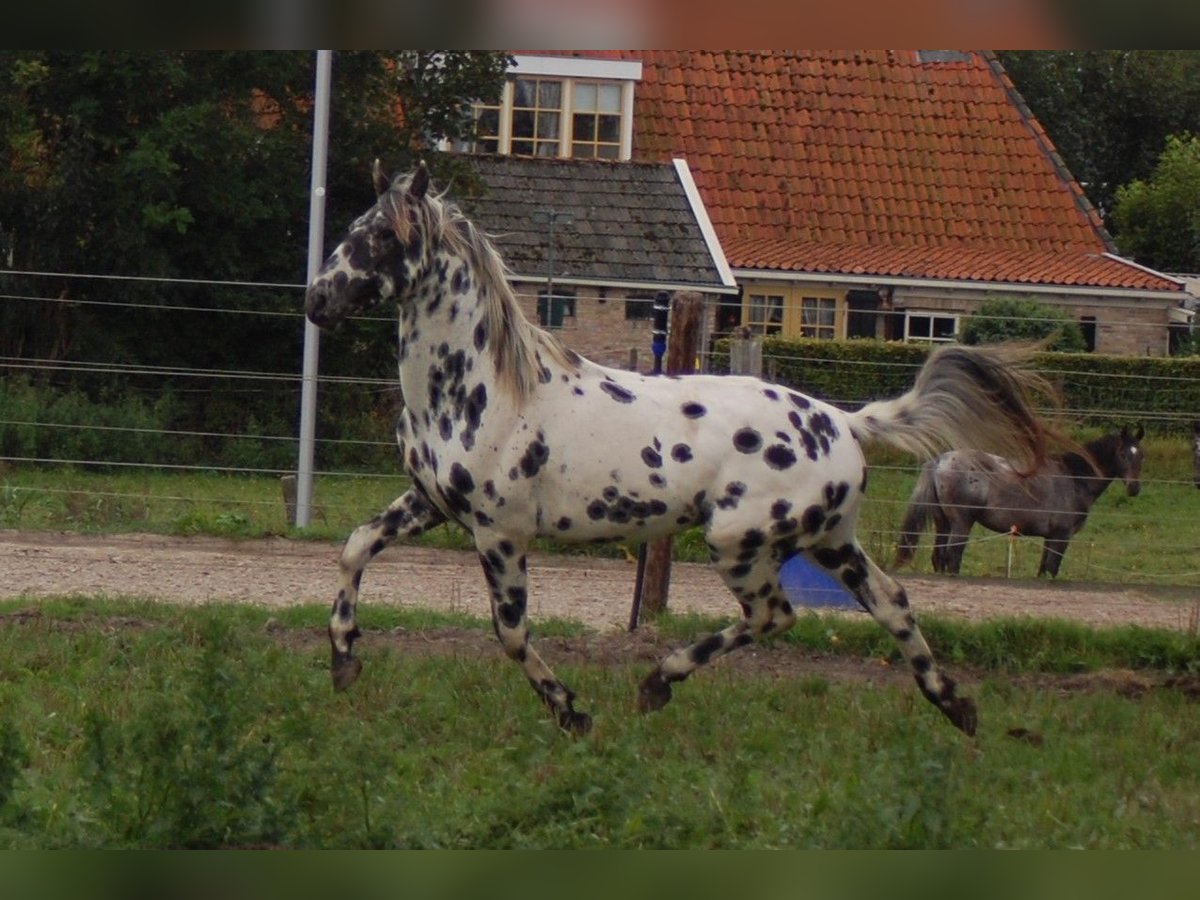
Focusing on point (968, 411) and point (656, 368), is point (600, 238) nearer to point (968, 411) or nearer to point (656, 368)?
point (656, 368)

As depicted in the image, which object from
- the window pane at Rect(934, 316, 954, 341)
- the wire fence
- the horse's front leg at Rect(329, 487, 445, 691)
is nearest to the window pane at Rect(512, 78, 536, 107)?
the window pane at Rect(934, 316, 954, 341)

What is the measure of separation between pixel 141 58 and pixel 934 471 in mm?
10696

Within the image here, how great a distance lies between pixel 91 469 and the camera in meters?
17.8

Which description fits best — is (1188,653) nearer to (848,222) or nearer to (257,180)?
(257,180)

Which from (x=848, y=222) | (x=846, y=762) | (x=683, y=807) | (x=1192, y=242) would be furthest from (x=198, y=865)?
(x=1192, y=242)

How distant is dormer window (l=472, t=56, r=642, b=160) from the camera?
30.2m

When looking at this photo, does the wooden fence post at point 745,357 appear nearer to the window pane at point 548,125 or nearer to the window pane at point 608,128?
the window pane at point 608,128

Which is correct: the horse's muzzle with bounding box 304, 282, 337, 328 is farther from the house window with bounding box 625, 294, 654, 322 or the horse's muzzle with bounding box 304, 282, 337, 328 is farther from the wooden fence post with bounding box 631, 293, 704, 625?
the house window with bounding box 625, 294, 654, 322

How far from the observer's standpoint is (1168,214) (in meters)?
37.1

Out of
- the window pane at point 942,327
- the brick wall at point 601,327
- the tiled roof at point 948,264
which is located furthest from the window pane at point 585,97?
the window pane at point 942,327

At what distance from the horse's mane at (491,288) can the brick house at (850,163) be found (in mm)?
21710

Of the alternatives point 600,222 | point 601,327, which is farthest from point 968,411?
point 600,222

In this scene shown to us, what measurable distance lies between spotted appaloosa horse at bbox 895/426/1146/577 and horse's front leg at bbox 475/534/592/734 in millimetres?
6133

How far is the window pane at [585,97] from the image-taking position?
30609 mm
